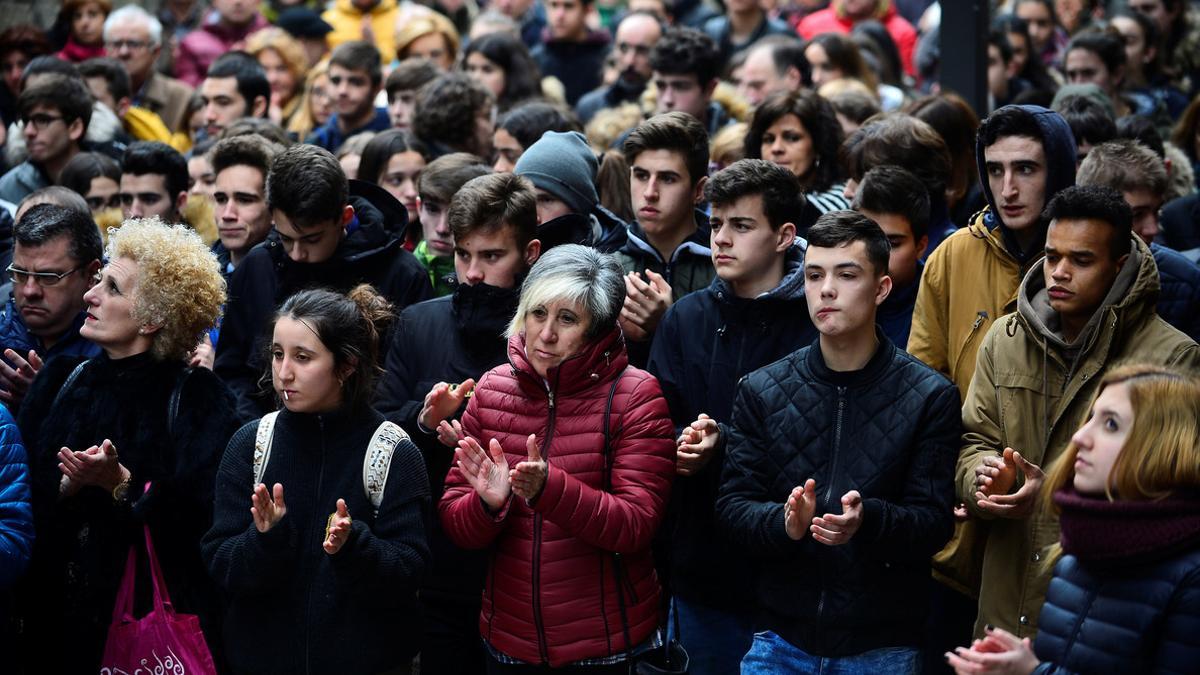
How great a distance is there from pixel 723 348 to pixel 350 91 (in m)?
5.15

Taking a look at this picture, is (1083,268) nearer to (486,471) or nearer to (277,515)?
(486,471)

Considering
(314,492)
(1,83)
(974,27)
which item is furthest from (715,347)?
(1,83)

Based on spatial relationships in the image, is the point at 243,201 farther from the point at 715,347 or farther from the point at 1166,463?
the point at 1166,463

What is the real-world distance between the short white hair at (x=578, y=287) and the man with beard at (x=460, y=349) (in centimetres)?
37

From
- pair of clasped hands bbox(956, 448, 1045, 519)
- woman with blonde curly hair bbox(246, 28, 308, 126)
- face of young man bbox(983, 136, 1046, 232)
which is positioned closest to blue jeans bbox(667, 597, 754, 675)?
pair of clasped hands bbox(956, 448, 1045, 519)

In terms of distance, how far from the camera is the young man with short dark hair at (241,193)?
692cm

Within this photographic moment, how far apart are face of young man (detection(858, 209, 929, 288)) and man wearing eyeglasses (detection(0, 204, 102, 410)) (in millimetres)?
3259

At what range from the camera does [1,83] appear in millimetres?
10461

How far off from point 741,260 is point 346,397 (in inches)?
59.9

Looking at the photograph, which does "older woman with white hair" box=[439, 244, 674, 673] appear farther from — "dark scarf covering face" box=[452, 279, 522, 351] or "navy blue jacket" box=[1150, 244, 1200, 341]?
"navy blue jacket" box=[1150, 244, 1200, 341]

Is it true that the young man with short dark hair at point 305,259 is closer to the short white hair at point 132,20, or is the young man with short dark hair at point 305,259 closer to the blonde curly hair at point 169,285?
the blonde curly hair at point 169,285

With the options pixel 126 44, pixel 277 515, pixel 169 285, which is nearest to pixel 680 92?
pixel 169 285

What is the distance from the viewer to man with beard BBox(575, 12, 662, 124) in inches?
425

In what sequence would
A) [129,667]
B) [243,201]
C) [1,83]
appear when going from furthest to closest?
1. [1,83]
2. [243,201]
3. [129,667]
